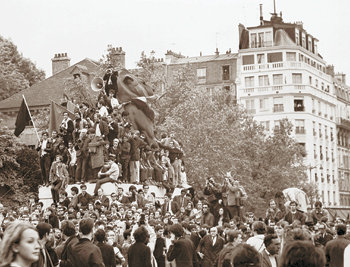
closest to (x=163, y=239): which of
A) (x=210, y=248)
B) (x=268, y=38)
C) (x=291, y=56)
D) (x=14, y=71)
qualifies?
(x=210, y=248)

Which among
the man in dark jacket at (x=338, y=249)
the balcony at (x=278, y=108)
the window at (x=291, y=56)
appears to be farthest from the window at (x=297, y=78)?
the man in dark jacket at (x=338, y=249)

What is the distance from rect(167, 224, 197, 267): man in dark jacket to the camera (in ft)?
55.4

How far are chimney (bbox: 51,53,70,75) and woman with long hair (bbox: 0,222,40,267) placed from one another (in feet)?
255

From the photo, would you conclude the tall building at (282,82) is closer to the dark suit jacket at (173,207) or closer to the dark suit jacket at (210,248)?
the dark suit jacket at (173,207)

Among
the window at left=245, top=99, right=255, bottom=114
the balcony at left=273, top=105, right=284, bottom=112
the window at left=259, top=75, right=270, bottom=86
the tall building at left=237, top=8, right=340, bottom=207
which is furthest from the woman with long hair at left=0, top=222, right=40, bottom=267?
the window at left=259, top=75, right=270, bottom=86

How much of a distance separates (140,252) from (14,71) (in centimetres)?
6090

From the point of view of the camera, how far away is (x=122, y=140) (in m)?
34.6

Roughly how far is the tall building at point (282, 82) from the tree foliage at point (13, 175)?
36067mm

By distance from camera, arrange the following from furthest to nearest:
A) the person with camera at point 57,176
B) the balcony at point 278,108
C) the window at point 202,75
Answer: the window at point 202,75
the balcony at point 278,108
the person with camera at point 57,176

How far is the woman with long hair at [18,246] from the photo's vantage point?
7035 mm

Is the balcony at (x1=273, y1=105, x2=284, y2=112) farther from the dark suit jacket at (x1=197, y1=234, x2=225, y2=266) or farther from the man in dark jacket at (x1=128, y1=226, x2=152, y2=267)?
the man in dark jacket at (x1=128, y1=226, x2=152, y2=267)

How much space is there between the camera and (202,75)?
9506 cm

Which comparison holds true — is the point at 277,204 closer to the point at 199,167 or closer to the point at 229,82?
the point at 199,167

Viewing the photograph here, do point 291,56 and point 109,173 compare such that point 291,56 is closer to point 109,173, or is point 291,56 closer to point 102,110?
point 102,110
